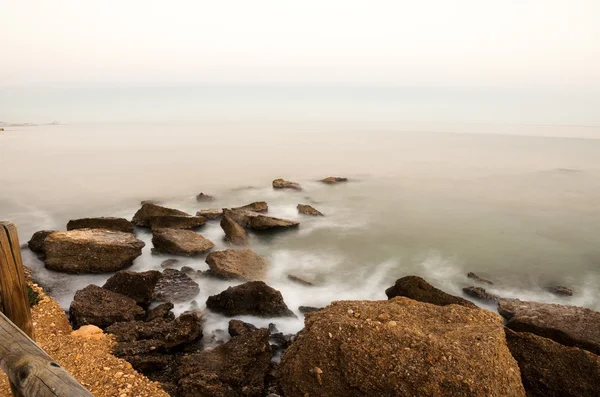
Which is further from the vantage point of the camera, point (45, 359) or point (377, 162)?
point (377, 162)

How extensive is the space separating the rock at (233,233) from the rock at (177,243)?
0.86 m

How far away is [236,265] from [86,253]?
3.34m

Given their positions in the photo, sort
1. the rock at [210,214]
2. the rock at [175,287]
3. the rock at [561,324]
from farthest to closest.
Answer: the rock at [210,214]
the rock at [175,287]
the rock at [561,324]

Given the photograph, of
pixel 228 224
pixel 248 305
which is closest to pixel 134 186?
pixel 228 224

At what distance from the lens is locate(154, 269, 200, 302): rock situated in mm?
8022

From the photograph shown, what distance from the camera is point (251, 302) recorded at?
24.4 feet

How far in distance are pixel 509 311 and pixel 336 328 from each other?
467 centimetres

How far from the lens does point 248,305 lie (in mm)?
7422

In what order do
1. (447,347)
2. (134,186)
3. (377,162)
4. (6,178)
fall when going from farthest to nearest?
1. (377,162)
2. (6,178)
3. (134,186)
4. (447,347)

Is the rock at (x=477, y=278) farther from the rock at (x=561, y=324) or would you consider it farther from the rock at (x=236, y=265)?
the rock at (x=236, y=265)

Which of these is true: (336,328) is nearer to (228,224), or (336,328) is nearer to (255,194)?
(228,224)

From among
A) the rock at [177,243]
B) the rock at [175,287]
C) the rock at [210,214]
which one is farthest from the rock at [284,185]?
the rock at [175,287]

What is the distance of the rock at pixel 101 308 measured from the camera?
21.1 ft

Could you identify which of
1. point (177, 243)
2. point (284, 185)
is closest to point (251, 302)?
point (177, 243)
